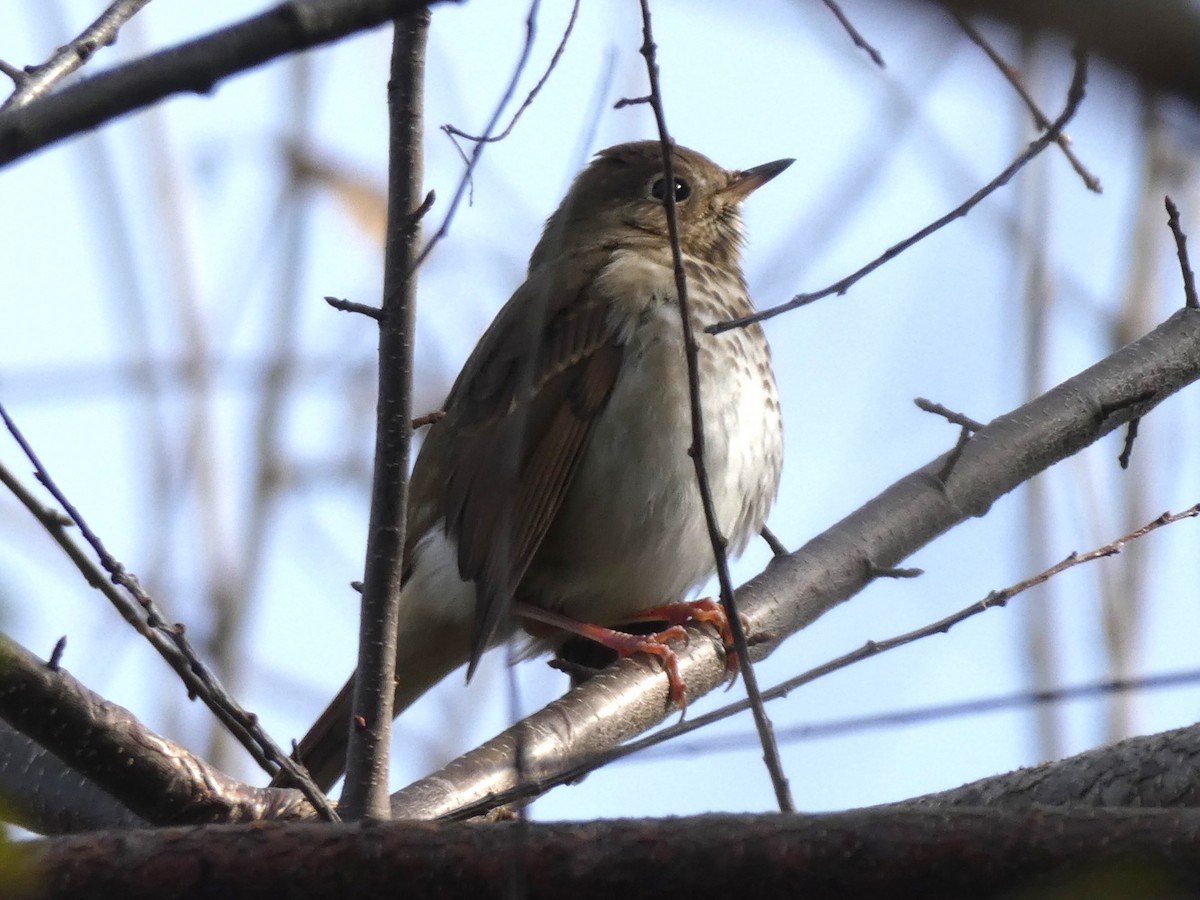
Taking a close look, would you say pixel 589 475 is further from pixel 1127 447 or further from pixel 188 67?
pixel 188 67

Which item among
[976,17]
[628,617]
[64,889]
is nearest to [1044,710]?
[628,617]

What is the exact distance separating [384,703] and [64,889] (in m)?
1.03

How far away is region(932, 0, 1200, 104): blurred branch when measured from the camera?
3.11ft

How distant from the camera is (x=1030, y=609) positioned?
643 centimetres

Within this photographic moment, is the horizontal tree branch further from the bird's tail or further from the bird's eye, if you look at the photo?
the bird's eye

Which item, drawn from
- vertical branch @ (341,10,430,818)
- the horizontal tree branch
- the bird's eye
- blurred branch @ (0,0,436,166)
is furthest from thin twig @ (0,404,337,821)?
the bird's eye

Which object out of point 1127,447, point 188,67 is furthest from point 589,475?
point 188,67

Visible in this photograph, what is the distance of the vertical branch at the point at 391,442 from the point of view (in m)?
2.72

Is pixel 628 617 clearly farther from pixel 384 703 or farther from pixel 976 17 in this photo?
pixel 976 17

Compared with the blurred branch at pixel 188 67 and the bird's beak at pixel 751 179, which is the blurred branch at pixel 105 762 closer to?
the blurred branch at pixel 188 67

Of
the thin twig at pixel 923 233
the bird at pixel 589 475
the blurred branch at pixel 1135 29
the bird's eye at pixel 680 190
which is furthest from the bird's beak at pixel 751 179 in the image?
the blurred branch at pixel 1135 29

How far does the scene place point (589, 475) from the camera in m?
5.14

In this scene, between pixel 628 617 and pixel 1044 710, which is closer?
pixel 628 617

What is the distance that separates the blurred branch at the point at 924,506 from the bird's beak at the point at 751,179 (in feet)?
6.05
